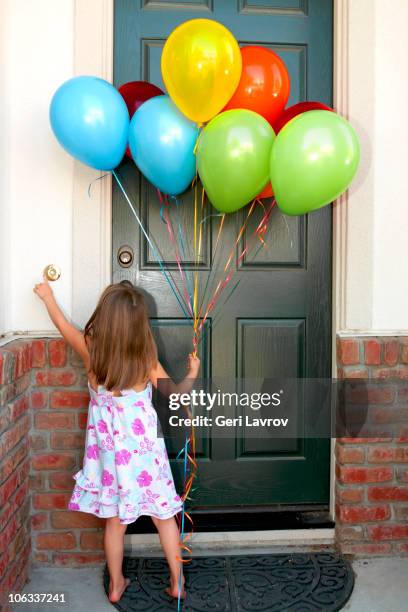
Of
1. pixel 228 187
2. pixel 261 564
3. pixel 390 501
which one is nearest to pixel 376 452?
pixel 390 501

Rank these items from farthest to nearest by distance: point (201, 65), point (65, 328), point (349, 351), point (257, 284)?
point (257, 284) → point (349, 351) → point (65, 328) → point (201, 65)

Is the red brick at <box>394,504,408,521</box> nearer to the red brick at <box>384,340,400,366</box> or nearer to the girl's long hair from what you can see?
the red brick at <box>384,340,400,366</box>

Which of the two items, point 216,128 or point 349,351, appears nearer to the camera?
point 216,128

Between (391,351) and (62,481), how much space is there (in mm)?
1510

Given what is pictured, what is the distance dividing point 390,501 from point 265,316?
976mm

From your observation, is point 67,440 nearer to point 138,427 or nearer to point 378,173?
point 138,427

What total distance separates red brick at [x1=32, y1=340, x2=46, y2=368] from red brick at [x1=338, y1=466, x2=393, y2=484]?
53.7 inches

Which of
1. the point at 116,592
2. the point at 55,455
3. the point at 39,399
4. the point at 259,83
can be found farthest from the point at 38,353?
the point at 259,83

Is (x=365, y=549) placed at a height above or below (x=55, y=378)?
below

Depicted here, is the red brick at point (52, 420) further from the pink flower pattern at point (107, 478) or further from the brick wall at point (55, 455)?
the pink flower pattern at point (107, 478)

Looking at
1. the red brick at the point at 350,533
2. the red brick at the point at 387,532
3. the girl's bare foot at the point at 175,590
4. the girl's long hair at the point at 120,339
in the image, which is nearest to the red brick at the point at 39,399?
the girl's long hair at the point at 120,339

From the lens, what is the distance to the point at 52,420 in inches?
89.0

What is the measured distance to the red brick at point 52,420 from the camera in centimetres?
226

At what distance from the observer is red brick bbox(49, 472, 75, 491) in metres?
2.26
